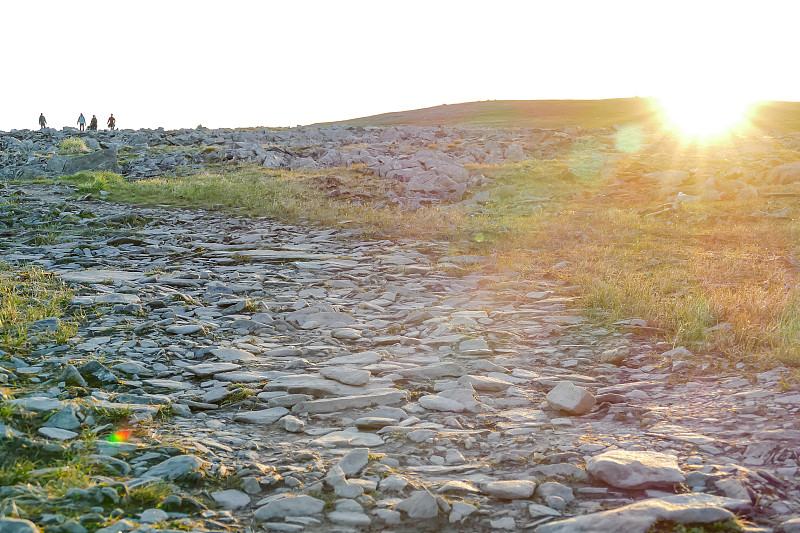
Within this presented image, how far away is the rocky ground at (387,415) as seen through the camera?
331 centimetres

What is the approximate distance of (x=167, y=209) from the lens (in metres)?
17.2

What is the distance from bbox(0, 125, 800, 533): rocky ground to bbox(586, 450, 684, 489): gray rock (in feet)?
0.05

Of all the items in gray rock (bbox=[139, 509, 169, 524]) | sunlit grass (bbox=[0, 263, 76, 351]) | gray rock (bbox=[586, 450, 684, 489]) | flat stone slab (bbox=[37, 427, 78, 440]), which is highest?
sunlit grass (bbox=[0, 263, 76, 351])

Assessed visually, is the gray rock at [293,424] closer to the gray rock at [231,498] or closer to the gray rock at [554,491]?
the gray rock at [231,498]

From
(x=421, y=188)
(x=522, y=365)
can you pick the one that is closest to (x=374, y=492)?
(x=522, y=365)

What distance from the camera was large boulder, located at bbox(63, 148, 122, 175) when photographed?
81.1 feet

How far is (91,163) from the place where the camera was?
2497cm

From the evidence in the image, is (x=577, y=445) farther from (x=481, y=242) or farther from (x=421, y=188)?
(x=421, y=188)

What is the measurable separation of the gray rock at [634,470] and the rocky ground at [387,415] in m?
0.02

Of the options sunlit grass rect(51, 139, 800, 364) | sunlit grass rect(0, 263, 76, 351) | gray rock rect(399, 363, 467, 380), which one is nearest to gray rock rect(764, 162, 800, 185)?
sunlit grass rect(51, 139, 800, 364)

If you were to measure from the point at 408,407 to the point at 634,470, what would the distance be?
196 centimetres

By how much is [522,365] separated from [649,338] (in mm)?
1700

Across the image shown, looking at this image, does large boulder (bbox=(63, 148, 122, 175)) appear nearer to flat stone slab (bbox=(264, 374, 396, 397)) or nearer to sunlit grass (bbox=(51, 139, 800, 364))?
sunlit grass (bbox=(51, 139, 800, 364))

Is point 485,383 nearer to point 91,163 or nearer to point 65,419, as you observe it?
point 65,419
